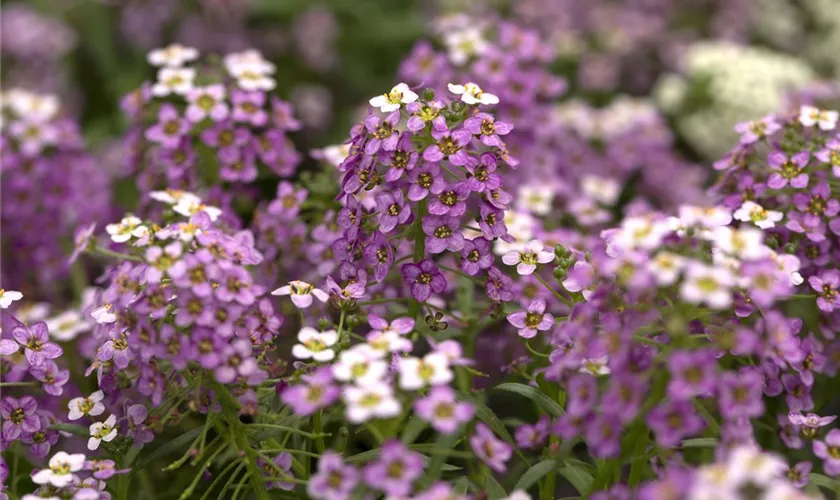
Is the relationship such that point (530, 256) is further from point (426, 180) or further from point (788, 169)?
point (788, 169)

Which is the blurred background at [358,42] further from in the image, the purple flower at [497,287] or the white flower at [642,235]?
the white flower at [642,235]

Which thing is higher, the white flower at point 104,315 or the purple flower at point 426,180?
the purple flower at point 426,180

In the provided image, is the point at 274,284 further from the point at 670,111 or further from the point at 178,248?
the point at 670,111

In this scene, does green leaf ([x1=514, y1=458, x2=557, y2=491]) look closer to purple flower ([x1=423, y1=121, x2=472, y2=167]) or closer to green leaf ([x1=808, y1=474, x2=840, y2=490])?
green leaf ([x1=808, y1=474, x2=840, y2=490])

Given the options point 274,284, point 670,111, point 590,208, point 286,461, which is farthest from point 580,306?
point 670,111

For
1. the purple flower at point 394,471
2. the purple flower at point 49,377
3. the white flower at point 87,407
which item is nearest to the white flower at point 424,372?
the purple flower at point 394,471
